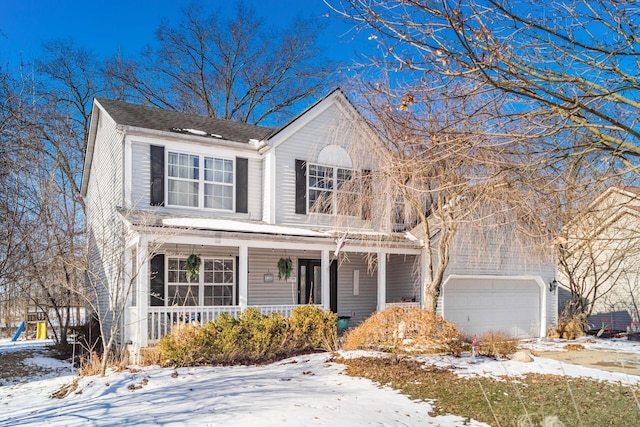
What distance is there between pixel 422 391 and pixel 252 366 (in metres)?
3.93

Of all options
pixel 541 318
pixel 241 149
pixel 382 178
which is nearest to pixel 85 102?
pixel 241 149

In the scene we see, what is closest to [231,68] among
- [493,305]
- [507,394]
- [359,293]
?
[359,293]

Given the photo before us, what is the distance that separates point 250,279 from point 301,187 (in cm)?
297

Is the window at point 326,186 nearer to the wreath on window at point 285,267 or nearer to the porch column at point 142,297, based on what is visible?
the wreath on window at point 285,267

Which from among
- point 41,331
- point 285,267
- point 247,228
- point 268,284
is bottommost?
point 41,331

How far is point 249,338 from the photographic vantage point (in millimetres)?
11305

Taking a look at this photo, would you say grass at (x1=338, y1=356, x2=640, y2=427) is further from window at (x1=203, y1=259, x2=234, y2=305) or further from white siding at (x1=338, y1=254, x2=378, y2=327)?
white siding at (x1=338, y1=254, x2=378, y2=327)

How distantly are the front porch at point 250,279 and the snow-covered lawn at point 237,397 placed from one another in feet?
6.58

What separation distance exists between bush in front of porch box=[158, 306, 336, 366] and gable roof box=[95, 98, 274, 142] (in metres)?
5.53

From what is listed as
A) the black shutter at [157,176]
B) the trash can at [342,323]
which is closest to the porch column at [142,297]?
the black shutter at [157,176]

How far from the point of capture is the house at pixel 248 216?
42.1 ft

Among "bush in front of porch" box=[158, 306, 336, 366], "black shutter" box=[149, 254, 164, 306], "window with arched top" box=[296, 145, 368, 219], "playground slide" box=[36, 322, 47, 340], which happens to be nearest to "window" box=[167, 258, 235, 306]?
"black shutter" box=[149, 254, 164, 306]

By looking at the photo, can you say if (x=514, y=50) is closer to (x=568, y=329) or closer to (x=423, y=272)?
(x=423, y=272)

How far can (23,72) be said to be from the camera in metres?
11.4
